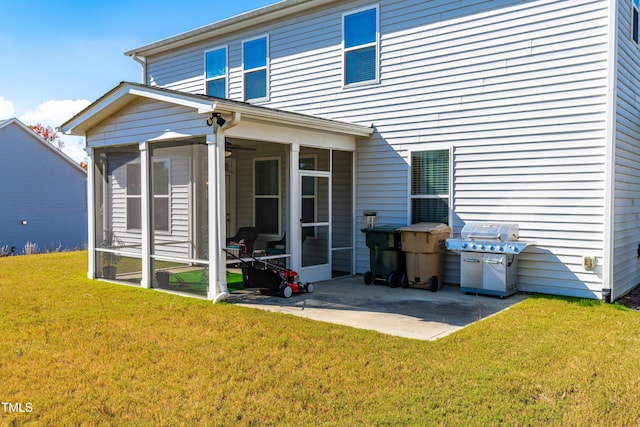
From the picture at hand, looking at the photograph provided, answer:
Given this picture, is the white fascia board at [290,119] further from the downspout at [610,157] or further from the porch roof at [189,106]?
the downspout at [610,157]

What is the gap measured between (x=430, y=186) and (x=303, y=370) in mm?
5311

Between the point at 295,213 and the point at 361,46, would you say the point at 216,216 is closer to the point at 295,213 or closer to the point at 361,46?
the point at 295,213

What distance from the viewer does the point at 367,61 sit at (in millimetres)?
9695

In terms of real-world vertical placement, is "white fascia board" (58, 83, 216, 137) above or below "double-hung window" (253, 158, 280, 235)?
above

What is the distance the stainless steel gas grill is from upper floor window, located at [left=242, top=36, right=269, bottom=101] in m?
5.75

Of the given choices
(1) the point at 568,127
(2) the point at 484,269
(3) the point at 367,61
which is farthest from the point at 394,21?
(2) the point at 484,269

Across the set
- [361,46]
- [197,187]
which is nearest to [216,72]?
[361,46]

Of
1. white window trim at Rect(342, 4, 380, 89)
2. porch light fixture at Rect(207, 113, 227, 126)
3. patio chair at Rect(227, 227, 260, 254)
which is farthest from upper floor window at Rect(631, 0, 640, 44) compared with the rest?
patio chair at Rect(227, 227, 260, 254)

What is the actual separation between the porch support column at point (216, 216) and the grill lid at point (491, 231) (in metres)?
3.65

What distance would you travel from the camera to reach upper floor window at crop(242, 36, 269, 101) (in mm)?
11268

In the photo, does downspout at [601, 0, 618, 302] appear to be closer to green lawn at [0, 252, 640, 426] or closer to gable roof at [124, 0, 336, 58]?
green lawn at [0, 252, 640, 426]

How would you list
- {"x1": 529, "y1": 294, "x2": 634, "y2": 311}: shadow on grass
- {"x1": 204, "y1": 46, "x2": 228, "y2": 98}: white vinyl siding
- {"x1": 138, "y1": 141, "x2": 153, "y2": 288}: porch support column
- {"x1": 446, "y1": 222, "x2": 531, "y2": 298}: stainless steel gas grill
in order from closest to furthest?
{"x1": 529, "y1": 294, "x2": 634, "y2": 311}: shadow on grass, {"x1": 446, "y1": 222, "x2": 531, "y2": 298}: stainless steel gas grill, {"x1": 138, "y1": 141, "x2": 153, "y2": 288}: porch support column, {"x1": 204, "y1": 46, "x2": 228, "y2": 98}: white vinyl siding

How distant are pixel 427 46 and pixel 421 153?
6.06 ft

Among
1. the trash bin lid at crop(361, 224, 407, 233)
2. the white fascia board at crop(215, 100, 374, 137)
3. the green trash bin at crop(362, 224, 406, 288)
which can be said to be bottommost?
the green trash bin at crop(362, 224, 406, 288)
